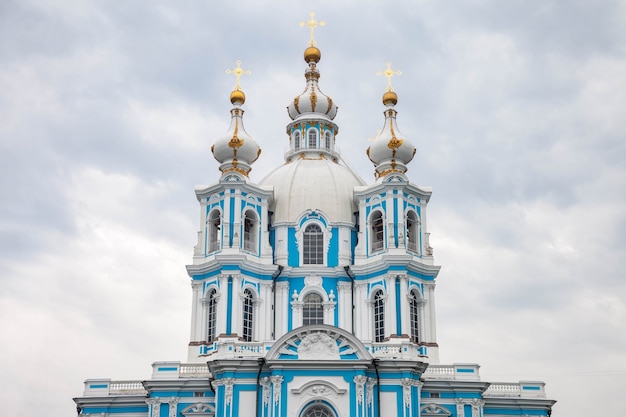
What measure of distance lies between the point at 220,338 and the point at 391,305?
26.1 ft

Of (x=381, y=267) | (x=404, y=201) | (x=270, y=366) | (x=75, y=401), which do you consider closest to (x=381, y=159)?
(x=404, y=201)

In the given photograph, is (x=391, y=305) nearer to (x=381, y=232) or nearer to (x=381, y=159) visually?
(x=381, y=232)

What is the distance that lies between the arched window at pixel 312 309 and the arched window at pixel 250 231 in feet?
11.5

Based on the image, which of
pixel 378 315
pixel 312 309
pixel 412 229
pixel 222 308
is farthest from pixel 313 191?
pixel 222 308

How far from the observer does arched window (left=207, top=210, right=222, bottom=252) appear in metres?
44.7

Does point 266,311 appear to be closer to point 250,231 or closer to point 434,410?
point 250,231

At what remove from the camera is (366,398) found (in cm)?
3778

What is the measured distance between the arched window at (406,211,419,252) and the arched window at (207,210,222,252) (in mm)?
9155

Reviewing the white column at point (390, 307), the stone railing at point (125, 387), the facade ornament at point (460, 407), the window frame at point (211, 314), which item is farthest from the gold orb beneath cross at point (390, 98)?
the stone railing at point (125, 387)

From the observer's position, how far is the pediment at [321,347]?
38031mm

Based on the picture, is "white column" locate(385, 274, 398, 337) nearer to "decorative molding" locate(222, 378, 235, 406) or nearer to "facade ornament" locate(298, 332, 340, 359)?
"facade ornament" locate(298, 332, 340, 359)

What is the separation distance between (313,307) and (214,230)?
6.13 m

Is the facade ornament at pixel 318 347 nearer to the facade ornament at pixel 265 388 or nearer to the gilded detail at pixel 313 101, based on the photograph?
the facade ornament at pixel 265 388

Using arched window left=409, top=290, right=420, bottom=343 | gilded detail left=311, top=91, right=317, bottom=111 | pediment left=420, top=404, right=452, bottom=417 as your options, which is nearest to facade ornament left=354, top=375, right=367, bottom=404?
pediment left=420, top=404, right=452, bottom=417
